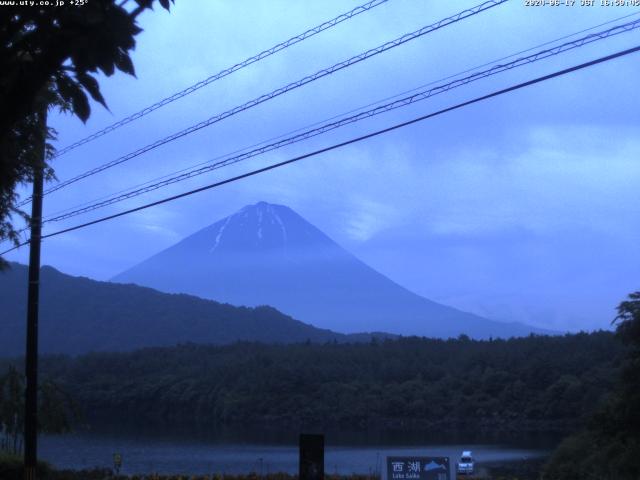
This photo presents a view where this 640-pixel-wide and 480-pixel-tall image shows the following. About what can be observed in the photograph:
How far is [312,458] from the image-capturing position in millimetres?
11297

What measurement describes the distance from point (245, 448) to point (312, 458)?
34.1m

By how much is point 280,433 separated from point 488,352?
72.9ft

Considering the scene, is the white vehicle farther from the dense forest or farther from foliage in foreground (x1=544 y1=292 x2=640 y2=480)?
the dense forest

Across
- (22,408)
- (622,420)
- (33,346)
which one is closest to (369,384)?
(622,420)

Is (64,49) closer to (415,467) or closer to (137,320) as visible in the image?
(415,467)

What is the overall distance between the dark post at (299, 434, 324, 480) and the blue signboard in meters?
0.94

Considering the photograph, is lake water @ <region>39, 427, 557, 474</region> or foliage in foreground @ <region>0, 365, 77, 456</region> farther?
lake water @ <region>39, 427, 557, 474</region>

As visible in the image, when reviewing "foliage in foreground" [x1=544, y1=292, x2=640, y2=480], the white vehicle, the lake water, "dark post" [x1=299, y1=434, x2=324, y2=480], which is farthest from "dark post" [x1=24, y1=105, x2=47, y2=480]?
"foliage in foreground" [x1=544, y1=292, x2=640, y2=480]

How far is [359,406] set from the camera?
65.1 metres

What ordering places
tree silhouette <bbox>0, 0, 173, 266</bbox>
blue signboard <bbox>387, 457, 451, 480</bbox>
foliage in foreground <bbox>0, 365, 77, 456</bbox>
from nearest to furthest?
tree silhouette <bbox>0, 0, 173, 266</bbox> < blue signboard <bbox>387, 457, 451, 480</bbox> < foliage in foreground <bbox>0, 365, 77, 456</bbox>

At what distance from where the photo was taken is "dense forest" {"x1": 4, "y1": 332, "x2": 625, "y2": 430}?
194 feet

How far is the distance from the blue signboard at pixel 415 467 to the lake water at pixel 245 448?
15.4m

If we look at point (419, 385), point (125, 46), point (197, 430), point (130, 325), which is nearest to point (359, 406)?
point (419, 385)

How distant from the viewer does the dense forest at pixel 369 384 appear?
194 feet
